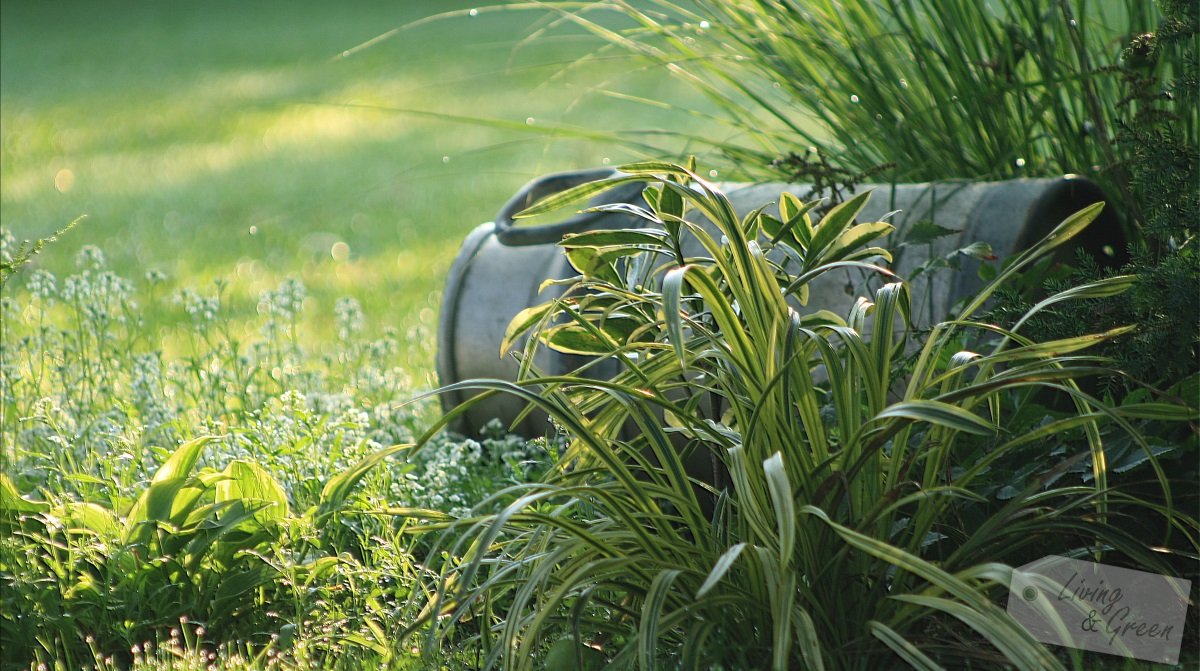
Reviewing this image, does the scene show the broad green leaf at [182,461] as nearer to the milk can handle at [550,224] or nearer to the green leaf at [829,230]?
the milk can handle at [550,224]

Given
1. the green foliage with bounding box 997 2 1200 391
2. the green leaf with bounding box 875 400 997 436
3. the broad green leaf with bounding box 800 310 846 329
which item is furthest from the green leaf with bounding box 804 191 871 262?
the green leaf with bounding box 875 400 997 436

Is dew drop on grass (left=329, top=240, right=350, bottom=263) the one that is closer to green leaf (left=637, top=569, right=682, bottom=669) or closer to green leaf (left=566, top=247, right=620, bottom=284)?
green leaf (left=566, top=247, right=620, bottom=284)

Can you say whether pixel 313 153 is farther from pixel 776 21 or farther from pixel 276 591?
pixel 276 591

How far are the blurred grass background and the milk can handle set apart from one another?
16 centimetres

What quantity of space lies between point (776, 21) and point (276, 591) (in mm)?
1897

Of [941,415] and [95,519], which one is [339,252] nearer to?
[95,519]

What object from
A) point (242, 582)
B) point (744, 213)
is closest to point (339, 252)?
point (744, 213)

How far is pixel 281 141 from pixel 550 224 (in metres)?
7.06

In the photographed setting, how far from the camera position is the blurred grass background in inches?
235

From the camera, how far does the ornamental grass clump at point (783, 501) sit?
5.25 ft

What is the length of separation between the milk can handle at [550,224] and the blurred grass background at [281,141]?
0.16 metres

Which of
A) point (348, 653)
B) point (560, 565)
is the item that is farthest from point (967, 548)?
point (348, 653)

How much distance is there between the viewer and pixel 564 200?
Answer: 194cm

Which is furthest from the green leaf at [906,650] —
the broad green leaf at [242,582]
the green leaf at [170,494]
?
the green leaf at [170,494]
